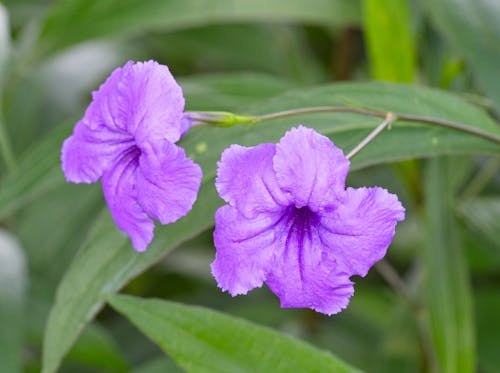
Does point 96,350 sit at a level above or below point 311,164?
below

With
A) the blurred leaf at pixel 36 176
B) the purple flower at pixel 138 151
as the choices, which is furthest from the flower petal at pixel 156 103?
the blurred leaf at pixel 36 176

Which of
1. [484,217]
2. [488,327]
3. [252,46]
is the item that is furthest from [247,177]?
[252,46]

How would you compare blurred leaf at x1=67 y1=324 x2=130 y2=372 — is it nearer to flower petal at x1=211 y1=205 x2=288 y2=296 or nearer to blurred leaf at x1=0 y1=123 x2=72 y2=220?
blurred leaf at x1=0 y1=123 x2=72 y2=220

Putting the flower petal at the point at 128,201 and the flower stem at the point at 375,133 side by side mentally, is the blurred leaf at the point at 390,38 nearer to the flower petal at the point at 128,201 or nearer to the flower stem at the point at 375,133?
the flower stem at the point at 375,133

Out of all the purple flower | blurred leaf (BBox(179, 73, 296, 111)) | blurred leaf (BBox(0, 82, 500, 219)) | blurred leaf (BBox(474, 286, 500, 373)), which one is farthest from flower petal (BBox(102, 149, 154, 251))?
blurred leaf (BBox(474, 286, 500, 373))

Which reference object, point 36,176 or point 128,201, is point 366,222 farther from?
point 36,176

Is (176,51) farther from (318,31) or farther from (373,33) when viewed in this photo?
(373,33)
